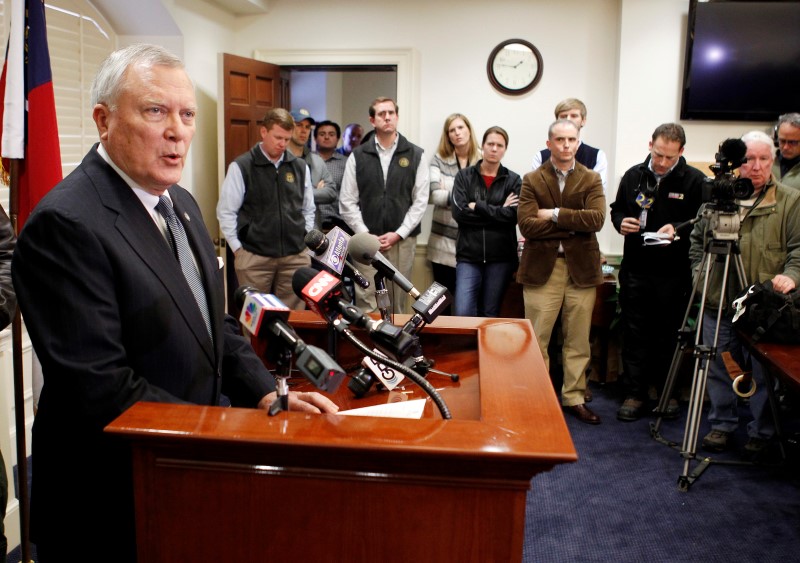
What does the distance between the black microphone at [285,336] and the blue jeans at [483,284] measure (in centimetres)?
306

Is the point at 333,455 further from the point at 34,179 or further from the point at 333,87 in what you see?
the point at 333,87

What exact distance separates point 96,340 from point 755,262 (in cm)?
288

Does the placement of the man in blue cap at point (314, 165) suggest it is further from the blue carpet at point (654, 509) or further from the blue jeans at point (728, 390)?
the blue jeans at point (728, 390)

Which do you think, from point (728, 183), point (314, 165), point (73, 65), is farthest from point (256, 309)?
point (314, 165)

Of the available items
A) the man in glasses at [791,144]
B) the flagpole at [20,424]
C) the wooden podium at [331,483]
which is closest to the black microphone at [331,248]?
the wooden podium at [331,483]

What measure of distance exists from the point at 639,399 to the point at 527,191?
127cm

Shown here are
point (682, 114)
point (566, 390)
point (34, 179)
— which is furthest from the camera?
point (682, 114)

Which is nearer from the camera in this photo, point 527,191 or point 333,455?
point 333,455

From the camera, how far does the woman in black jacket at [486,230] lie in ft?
13.6

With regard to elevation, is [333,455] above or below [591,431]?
above

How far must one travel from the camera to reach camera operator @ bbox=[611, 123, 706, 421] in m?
3.67

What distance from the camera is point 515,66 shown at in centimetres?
530

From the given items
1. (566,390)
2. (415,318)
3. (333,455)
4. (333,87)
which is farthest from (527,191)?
(333,87)

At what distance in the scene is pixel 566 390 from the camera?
154 inches
